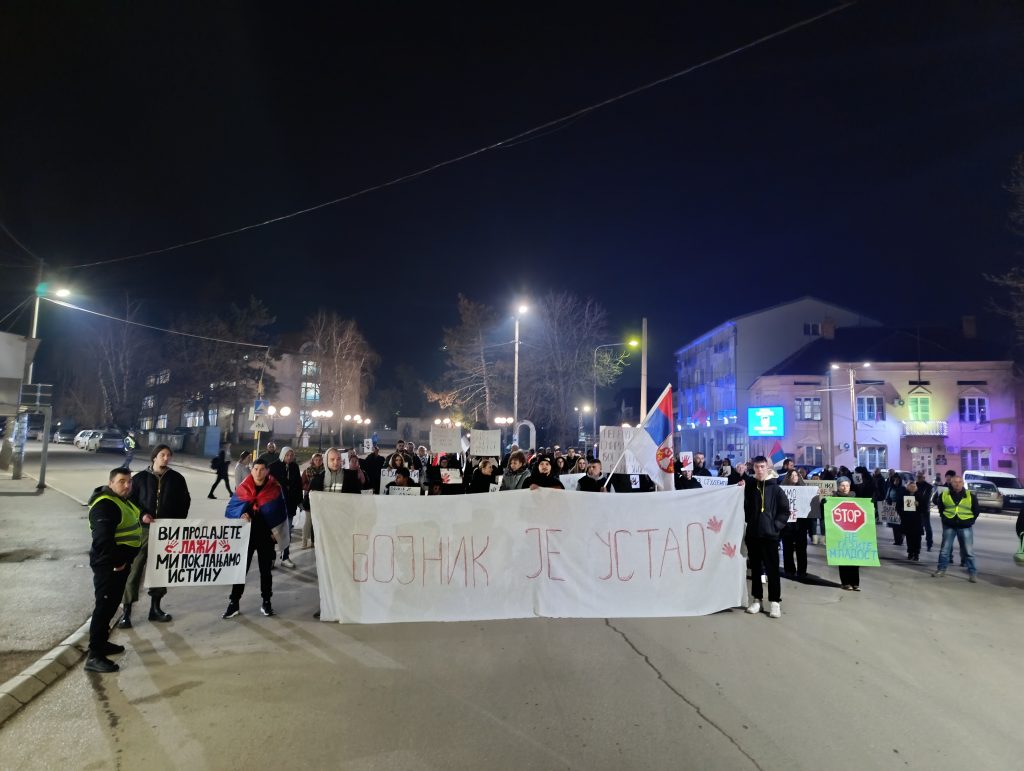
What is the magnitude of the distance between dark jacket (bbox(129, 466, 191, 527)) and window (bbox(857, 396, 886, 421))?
50.0 meters

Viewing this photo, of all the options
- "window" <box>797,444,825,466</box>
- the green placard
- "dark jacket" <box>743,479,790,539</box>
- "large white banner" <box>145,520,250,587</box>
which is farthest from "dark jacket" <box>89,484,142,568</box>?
"window" <box>797,444,825,466</box>

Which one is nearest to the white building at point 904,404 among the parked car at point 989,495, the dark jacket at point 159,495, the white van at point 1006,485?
the white van at point 1006,485

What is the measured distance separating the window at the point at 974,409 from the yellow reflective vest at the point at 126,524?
53178mm

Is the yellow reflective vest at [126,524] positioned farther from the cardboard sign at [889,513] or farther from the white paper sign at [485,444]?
the cardboard sign at [889,513]

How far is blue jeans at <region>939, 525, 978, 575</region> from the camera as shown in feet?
33.4

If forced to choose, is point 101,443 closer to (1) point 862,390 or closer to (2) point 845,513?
(2) point 845,513

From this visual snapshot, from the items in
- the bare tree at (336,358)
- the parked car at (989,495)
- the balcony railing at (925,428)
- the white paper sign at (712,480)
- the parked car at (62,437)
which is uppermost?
the bare tree at (336,358)

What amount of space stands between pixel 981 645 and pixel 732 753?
443 cm

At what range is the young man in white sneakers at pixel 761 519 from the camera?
26.2 feet

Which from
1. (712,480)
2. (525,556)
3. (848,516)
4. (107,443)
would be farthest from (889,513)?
(107,443)

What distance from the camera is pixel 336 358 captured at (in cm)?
5325

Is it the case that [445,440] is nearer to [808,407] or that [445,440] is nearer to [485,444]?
[485,444]

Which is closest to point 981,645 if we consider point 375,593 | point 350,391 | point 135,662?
point 375,593

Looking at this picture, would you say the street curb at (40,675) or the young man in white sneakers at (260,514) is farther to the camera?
the young man in white sneakers at (260,514)
